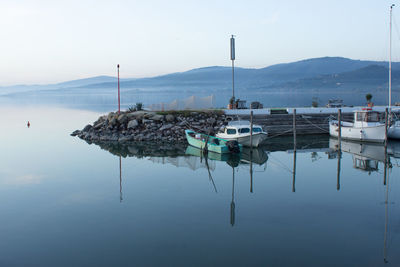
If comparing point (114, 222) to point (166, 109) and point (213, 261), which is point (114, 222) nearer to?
point (213, 261)

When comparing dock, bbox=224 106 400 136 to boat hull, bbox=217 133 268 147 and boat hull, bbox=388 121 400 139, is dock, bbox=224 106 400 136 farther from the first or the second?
boat hull, bbox=217 133 268 147

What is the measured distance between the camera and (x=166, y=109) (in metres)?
42.2

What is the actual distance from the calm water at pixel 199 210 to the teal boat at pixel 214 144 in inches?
37.0

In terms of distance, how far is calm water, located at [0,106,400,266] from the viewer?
39.3 ft

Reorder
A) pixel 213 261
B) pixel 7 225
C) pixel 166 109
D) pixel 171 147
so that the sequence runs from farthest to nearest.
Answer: pixel 166 109
pixel 171 147
pixel 7 225
pixel 213 261

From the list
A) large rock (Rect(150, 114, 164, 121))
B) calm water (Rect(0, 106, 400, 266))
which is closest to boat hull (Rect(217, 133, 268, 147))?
calm water (Rect(0, 106, 400, 266))

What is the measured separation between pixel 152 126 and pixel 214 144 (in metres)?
9.69

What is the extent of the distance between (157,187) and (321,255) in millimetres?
10023

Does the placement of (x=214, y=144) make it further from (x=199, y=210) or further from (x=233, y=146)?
(x=199, y=210)

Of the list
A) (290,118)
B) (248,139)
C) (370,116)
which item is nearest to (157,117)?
(248,139)

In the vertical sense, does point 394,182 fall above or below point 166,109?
below

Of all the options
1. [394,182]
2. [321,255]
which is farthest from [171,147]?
[321,255]

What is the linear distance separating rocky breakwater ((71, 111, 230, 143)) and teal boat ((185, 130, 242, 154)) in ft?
11.2

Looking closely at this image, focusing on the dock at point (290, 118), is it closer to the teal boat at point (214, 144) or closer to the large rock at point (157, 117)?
the large rock at point (157, 117)
